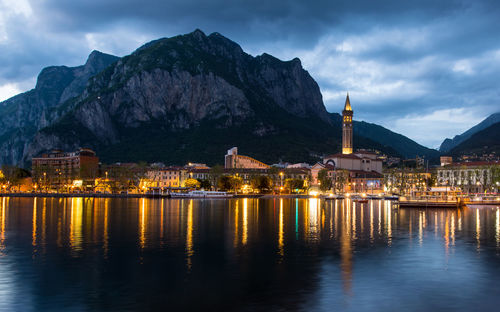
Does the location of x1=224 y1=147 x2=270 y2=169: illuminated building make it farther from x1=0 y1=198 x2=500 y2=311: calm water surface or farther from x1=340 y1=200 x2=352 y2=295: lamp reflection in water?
x1=0 y1=198 x2=500 y2=311: calm water surface

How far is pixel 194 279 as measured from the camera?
2320 cm

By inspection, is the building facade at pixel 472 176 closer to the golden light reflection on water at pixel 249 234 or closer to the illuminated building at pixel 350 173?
the illuminated building at pixel 350 173

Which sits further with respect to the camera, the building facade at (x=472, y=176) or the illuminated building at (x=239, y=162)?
the illuminated building at (x=239, y=162)

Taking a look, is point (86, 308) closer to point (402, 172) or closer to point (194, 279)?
point (194, 279)

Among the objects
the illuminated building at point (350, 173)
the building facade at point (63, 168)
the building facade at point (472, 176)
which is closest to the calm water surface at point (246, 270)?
the building facade at point (472, 176)

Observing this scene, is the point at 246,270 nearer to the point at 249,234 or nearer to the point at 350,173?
the point at 249,234

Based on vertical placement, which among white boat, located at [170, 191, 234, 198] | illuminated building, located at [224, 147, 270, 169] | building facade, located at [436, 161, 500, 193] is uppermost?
illuminated building, located at [224, 147, 270, 169]

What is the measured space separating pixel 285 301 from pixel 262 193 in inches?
5628

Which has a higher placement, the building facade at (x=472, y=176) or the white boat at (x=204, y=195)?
the building facade at (x=472, y=176)

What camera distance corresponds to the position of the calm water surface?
1933cm

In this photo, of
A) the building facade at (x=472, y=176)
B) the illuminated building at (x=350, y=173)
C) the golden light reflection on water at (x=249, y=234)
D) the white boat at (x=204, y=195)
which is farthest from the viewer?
the illuminated building at (x=350, y=173)

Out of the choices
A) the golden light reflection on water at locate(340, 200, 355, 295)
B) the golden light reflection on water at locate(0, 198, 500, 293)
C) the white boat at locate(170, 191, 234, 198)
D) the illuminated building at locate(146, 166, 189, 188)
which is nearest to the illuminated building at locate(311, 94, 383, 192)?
the illuminated building at locate(146, 166, 189, 188)

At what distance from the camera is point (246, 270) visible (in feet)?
84.1

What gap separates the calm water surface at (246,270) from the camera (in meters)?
19.3
